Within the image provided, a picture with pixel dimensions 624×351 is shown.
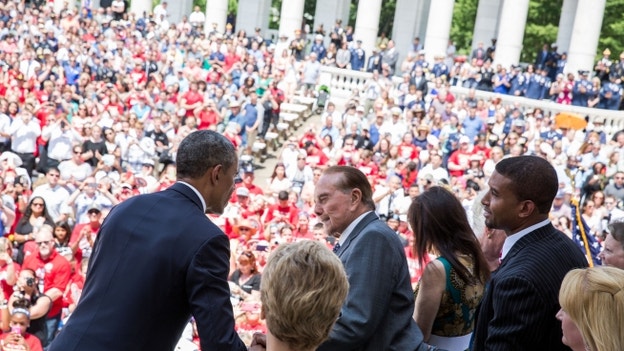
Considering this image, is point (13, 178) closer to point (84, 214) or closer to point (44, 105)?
point (84, 214)

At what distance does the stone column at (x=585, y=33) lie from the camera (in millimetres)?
29766

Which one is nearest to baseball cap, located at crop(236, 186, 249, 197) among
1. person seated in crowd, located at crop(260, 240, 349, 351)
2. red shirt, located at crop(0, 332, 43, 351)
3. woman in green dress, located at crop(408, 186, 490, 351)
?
red shirt, located at crop(0, 332, 43, 351)

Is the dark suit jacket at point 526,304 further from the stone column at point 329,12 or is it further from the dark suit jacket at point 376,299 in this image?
the stone column at point 329,12

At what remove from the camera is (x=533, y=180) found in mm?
3662

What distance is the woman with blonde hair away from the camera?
2.73 meters

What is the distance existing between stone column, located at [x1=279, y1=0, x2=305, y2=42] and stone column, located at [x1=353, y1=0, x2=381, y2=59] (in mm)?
2185

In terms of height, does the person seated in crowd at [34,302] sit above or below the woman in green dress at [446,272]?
below

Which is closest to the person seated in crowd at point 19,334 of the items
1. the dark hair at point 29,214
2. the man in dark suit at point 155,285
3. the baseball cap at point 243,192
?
the dark hair at point 29,214

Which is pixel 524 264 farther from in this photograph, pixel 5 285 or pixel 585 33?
pixel 585 33

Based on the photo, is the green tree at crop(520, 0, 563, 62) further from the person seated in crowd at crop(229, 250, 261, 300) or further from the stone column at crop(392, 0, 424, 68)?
the person seated in crowd at crop(229, 250, 261, 300)

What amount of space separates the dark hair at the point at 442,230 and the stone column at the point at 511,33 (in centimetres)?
2708

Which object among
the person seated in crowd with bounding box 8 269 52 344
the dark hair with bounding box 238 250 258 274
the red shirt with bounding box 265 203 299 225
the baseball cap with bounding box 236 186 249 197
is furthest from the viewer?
the baseball cap with bounding box 236 186 249 197

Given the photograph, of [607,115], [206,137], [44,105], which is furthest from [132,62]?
[206,137]

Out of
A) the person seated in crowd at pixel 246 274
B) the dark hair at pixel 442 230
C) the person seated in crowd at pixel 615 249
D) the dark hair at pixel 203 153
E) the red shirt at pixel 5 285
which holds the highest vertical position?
the dark hair at pixel 203 153
